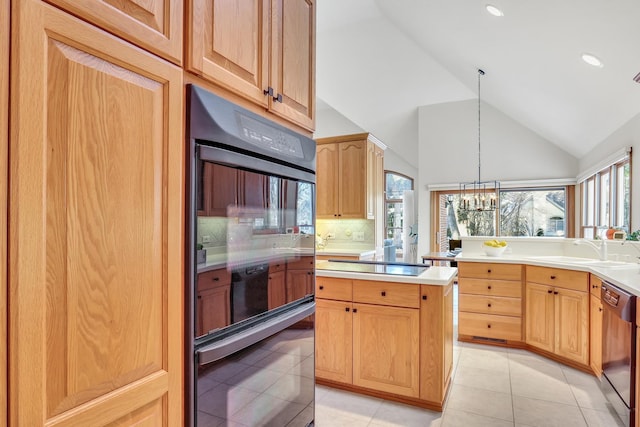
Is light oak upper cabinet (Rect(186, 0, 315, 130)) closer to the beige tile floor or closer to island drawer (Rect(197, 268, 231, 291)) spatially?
island drawer (Rect(197, 268, 231, 291))

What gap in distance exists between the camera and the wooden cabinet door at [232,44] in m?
1.06

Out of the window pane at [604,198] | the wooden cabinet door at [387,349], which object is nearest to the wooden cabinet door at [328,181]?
the wooden cabinet door at [387,349]

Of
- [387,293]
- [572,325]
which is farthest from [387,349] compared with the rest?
[572,325]

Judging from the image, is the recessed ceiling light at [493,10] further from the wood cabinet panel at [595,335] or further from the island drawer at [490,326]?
the island drawer at [490,326]

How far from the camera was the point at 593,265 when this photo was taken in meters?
3.12

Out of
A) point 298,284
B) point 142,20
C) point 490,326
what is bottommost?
point 490,326

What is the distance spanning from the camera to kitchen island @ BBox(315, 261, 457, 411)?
232 cm

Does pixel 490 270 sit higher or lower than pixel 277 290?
lower

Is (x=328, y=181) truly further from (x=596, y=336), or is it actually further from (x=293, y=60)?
(x=293, y=60)

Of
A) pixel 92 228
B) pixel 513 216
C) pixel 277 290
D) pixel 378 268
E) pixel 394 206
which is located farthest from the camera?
pixel 394 206

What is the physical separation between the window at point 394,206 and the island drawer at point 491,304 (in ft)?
17.7

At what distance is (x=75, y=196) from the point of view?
0.75 meters

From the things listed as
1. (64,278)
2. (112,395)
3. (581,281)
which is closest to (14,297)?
(64,278)

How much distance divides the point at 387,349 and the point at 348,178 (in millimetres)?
3595
